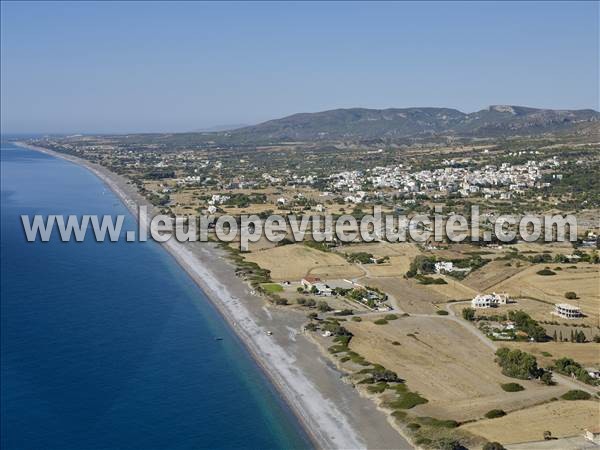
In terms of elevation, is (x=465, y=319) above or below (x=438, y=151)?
below

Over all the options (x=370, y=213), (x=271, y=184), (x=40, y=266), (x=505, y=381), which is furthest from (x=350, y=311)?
(x=271, y=184)

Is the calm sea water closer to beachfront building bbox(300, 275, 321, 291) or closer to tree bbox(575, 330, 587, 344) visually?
beachfront building bbox(300, 275, 321, 291)

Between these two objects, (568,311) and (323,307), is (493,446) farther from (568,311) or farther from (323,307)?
(568,311)

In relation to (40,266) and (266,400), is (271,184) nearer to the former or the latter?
(40,266)

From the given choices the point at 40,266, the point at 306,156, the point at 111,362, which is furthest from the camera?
the point at 306,156

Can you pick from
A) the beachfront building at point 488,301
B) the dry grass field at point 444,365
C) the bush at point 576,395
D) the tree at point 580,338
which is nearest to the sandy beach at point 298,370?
the dry grass field at point 444,365

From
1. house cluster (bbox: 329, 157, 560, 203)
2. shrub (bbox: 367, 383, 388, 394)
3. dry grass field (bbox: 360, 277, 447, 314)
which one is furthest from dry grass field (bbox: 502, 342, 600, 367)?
house cluster (bbox: 329, 157, 560, 203)

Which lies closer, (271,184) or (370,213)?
(370,213)
